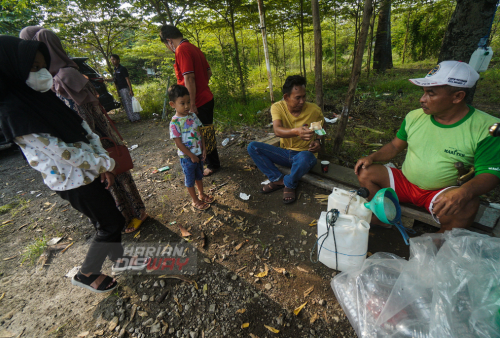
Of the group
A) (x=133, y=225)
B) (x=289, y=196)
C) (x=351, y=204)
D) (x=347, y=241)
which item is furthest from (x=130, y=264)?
(x=351, y=204)

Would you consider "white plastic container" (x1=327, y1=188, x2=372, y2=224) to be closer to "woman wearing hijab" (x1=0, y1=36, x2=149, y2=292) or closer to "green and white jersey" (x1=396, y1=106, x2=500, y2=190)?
"green and white jersey" (x1=396, y1=106, x2=500, y2=190)

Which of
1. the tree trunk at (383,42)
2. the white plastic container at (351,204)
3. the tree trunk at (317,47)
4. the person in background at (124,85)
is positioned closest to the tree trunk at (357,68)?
the tree trunk at (317,47)

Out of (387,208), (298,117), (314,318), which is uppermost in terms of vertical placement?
(298,117)

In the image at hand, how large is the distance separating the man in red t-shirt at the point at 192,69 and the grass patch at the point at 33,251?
2545 mm

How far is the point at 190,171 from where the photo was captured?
9.18ft

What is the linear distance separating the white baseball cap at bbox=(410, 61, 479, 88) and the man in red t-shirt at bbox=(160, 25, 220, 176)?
2.72m

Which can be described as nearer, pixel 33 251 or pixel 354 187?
pixel 33 251

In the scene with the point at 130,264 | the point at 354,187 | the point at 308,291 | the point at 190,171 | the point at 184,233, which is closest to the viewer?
the point at 308,291

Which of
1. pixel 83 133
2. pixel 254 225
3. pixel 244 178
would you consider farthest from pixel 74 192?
pixel 244 178

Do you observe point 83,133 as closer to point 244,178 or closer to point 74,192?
point 74,192

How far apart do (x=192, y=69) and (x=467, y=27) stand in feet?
12.2

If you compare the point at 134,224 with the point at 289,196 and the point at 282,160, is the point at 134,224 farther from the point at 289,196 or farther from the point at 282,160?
the point at 282,160

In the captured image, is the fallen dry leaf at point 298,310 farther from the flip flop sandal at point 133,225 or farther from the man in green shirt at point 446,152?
the flip flop sandal at point 133,225

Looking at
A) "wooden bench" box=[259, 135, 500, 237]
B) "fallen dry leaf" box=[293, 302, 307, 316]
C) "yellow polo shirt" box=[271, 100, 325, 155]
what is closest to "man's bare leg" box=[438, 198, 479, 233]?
"wooden bench" box=[259, 135, 500, 237]
